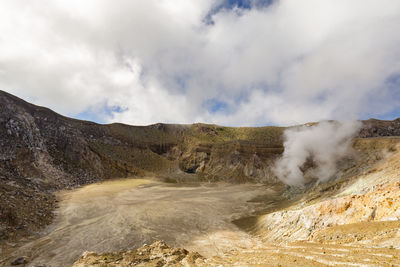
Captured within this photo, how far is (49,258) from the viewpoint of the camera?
11328 millimetres

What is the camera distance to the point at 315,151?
38219 mm

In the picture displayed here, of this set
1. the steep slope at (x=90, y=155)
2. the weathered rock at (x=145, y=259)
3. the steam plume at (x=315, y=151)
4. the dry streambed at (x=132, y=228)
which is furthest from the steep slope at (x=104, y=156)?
the weathered rock at (x=145, y=259)

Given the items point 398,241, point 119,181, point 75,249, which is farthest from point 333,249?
point 119,181

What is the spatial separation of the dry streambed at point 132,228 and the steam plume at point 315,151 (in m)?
16.9

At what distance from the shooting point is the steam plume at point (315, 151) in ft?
113

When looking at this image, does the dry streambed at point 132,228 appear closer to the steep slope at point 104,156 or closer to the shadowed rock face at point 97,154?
the steep slope at point 104,156

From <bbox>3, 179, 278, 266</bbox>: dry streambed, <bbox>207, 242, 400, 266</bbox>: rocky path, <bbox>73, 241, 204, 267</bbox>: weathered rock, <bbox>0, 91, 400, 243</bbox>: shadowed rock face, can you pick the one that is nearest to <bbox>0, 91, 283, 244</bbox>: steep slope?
<bbox>0, 91, 400, 243</bbox>: shadowed rock face

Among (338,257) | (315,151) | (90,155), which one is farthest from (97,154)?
(338,257)

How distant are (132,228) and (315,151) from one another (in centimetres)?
3502

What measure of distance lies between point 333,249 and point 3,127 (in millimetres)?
46720

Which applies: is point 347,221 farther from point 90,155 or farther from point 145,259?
point 90,155

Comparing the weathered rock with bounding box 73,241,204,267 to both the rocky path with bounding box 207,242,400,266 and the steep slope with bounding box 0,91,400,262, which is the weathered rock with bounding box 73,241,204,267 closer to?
the rocky path with bounding box 207,242,400,266

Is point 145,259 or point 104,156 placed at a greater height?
point 104,156

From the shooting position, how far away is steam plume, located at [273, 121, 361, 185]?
1356 inches
